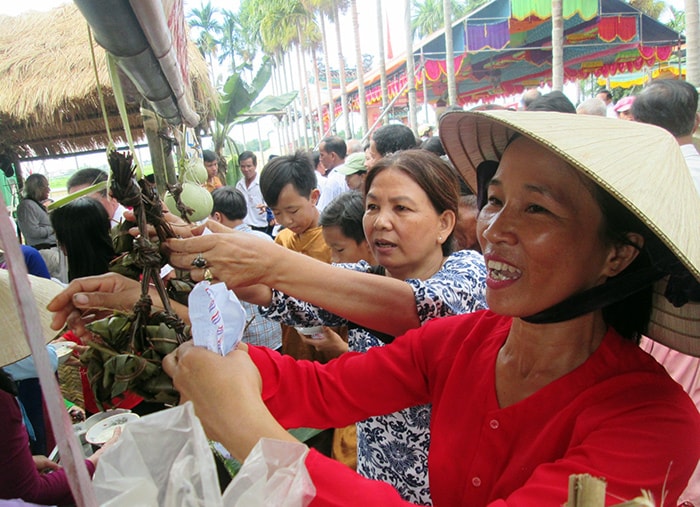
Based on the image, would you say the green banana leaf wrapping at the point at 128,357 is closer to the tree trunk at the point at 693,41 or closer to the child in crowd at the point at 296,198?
the child in crowd at the point at 296,198

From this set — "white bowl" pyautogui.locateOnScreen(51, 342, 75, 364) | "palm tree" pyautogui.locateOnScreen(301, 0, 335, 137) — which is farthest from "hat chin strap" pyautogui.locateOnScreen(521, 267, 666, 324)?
"palm tree" pyautogui.locateOnScreen(301, 0, 335, 137)

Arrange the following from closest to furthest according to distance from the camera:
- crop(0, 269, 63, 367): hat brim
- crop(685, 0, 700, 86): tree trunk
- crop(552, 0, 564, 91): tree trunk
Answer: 1. crop(0, 269, 63, 367): hat brim
2. crop(685, 0, 700, 86): tree trunk
3. crop(552, 0, 564, 91): tree trunk

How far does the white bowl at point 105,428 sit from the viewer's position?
5.44 feet

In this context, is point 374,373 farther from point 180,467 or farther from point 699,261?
point 699,261

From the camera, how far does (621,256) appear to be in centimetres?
96

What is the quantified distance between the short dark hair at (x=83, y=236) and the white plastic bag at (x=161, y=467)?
85.5 inches

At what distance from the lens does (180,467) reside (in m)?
0.67

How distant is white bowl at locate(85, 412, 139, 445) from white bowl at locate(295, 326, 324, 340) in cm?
67

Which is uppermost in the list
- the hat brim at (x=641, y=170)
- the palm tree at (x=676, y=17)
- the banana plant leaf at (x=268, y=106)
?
the palm tree at (x=676, y=17)

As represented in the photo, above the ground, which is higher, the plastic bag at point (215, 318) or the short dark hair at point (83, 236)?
the plastic bag at point (215, 318)

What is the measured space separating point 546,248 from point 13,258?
2.83 ft

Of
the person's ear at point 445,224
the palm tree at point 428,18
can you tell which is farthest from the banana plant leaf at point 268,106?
the palm tree at point 428,18

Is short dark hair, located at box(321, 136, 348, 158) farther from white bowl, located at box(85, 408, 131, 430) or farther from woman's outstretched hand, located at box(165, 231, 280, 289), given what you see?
woman's outstretched hand, located at box(165, 231, 280, 289)

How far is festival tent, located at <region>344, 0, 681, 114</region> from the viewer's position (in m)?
11.9
